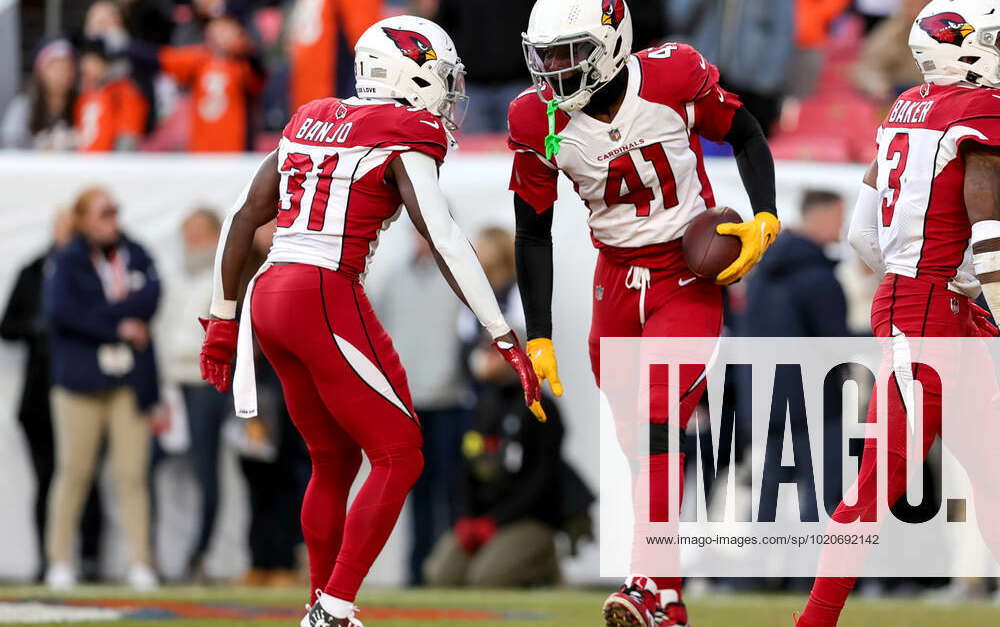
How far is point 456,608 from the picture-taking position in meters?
7.73

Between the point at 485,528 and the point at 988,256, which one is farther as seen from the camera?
the point at 485,528

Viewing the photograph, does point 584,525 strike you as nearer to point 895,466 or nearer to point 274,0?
point 895,466

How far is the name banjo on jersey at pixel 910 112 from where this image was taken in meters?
5.29

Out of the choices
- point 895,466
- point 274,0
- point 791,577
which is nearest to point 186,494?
point 791,577

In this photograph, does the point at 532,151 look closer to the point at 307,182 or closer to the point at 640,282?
the point at 640,282

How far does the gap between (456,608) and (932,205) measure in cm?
342

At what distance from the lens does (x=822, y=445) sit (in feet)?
28.6

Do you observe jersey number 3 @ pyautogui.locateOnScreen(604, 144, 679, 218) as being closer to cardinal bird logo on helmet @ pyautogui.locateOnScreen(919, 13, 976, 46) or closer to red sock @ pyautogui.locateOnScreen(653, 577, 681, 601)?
cardinal bird logo on helmet @ pyautogui.locateOnScreen(919, 13, 976, 46)

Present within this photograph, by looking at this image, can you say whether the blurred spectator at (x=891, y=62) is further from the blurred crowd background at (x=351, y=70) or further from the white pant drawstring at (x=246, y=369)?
the white pant drawstring at (x=246, y=369)

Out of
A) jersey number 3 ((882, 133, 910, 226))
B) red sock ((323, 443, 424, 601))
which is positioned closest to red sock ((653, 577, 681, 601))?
red sock ((323, 443, 424, 601))

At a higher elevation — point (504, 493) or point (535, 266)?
point (535, 266)

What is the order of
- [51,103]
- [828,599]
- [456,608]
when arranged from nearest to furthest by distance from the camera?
[828,599] < [456,608] < [51,103]

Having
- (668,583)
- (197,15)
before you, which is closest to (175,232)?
(197,15)

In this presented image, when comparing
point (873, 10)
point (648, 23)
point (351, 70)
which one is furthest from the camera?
point (873, 10)
